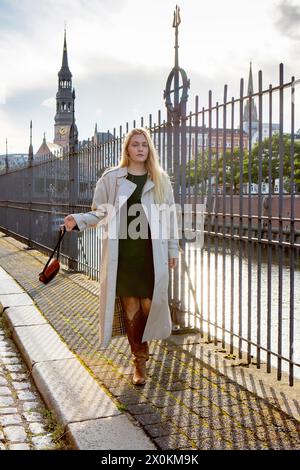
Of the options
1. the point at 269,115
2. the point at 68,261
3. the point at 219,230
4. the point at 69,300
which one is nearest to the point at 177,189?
the point at 219,230

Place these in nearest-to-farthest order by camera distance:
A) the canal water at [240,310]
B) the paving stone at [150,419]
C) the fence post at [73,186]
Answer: the paving stone at [150,419] < the canal water at [240,310] < the fence post at [73,186]

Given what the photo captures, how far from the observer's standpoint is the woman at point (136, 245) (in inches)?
171

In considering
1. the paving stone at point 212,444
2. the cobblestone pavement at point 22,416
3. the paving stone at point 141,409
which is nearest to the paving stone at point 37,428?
the cobblestone pavement at point 22,416

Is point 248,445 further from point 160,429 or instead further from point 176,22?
point 176,22

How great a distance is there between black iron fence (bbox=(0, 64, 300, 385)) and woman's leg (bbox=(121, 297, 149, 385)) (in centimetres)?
86

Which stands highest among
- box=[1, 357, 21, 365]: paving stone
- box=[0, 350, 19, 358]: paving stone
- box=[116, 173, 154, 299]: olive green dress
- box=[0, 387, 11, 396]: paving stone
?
box=[116, 173, 154, 299]: olive green dress

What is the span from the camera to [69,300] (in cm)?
769

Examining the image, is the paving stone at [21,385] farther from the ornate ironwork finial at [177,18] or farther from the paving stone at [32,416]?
the ornate ironwork finial at [177,18]

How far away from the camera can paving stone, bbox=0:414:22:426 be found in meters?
3.83

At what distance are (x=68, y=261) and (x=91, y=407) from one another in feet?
23.0

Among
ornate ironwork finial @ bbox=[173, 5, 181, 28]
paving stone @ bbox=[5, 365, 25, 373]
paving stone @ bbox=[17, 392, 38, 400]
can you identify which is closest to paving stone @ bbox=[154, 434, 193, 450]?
paving stone @ bbox=[17, 392, 38, 400]

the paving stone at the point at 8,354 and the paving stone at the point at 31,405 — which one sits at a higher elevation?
the paving stone at the point at 8,354

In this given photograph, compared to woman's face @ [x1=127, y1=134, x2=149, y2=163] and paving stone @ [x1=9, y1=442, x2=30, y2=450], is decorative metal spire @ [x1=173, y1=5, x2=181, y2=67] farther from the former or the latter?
paving stone @ [x1=9, y1=442, x2=30, y2=450]
